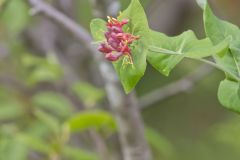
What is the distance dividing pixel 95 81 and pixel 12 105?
0.39m

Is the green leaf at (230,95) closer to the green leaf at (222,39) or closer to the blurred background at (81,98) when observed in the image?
the green leaf at (222,39)

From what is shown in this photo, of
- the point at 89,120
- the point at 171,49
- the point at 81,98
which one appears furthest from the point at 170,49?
the point at 81,98

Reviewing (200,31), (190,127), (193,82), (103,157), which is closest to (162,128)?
(190,127)

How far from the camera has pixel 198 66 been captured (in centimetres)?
228

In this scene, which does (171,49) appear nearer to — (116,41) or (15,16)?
(116,41)

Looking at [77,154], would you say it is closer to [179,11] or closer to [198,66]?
[198,66]

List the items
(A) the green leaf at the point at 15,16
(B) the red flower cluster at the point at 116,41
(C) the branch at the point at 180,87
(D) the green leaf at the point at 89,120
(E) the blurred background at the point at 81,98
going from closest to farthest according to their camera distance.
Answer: (B) the red flower cluster at the point at 116,41 < (D) the green leaf at the point at 89,120 < (E) the blurred background at the point at 81,98 < (A) the green leaf at the point at 15,16 < (C) the branch at the point at 180,87

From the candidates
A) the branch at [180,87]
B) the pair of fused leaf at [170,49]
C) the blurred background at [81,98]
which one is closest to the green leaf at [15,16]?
the blurred background at [81,98]

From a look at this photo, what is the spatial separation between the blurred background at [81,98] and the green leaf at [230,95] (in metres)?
0.51

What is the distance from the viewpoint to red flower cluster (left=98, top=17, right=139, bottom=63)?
2.21 feet

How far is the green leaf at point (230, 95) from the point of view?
0.72 m

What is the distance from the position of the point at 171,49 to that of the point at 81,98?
1205 millimetres

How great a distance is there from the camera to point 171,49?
701 millimetres

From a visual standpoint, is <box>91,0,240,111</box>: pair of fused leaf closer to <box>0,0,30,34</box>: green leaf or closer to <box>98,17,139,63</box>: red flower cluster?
<box>98,17,139,63</box>: red flower cluster
